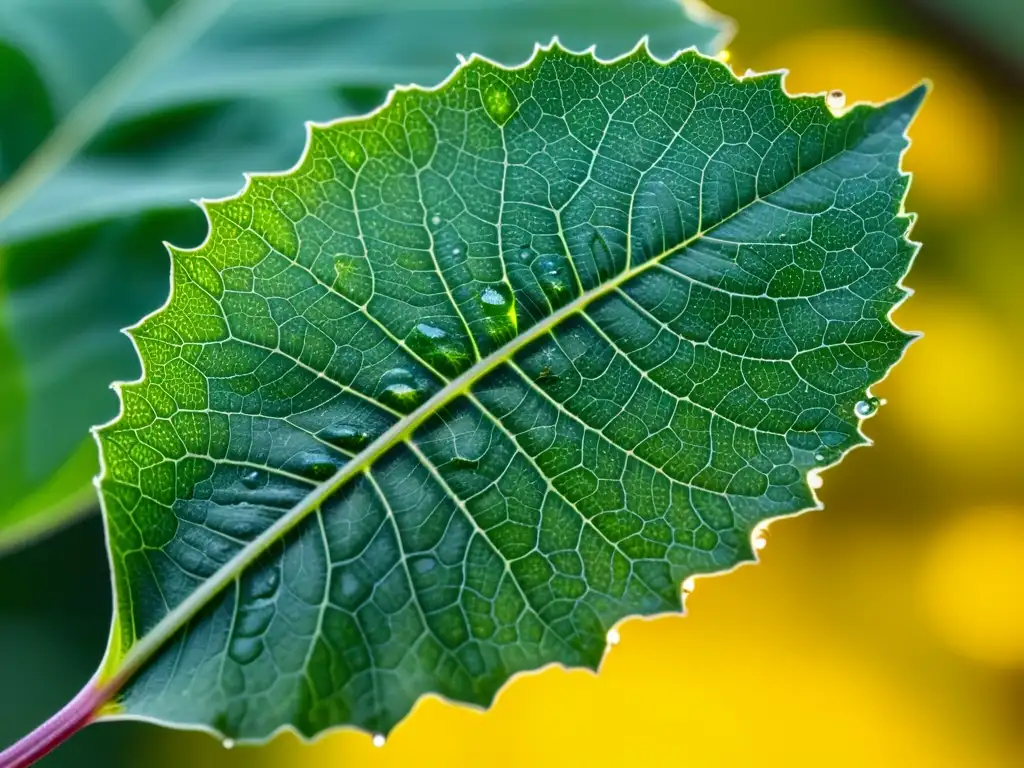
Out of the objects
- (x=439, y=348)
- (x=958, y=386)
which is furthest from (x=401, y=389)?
(x=958, y=386)

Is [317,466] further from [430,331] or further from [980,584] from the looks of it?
[980,584]

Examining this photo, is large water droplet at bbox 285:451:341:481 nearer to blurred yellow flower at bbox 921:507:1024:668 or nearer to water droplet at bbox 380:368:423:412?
water droplet at bbox 380:368:423:412

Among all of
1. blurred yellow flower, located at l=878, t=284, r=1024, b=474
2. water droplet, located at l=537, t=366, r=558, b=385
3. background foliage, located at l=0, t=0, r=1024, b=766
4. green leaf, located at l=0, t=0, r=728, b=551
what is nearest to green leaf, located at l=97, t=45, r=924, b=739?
water droplet, located at l=537, t=366, r=558, b=385

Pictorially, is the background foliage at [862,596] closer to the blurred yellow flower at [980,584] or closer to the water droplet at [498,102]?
the blurred yellow flower at [980,584]

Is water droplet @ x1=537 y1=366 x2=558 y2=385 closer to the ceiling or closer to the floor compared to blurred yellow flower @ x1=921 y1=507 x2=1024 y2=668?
closer to the floor

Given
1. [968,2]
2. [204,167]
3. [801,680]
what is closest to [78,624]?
[204,167]

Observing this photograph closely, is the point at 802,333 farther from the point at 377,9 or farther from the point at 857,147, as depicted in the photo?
the point at 377,9
